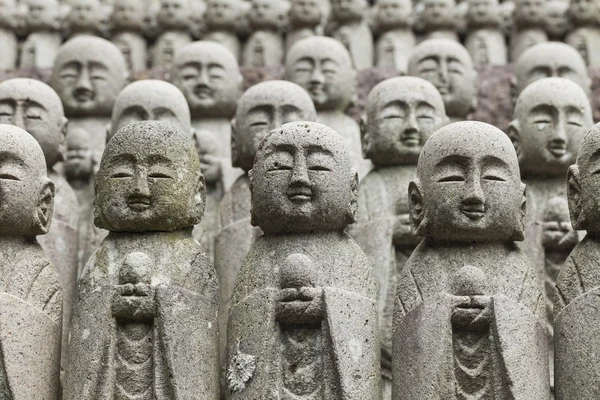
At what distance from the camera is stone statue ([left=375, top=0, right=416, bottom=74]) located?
13180 millimetres

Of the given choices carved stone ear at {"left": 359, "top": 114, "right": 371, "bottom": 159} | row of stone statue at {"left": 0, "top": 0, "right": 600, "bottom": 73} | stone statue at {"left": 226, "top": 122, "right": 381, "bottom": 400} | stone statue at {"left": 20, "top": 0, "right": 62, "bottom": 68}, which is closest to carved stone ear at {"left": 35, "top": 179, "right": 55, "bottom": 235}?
stone statue at {"left": 226, "top": 122, "right": 381, "bottom": 400}

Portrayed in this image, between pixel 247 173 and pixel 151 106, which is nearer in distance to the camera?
pixel 247 173

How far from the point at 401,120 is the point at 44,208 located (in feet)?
9.47

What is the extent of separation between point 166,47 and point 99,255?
5915 millimetres

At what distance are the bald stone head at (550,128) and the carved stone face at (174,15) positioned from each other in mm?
4908

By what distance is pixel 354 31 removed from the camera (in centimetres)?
1327

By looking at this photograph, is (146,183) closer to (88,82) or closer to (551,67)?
(88,82)

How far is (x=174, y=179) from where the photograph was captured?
775 cm

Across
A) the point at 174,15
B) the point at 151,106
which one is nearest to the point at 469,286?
the point at 151,106

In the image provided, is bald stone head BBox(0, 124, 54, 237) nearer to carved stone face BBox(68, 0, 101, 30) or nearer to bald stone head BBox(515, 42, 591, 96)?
bald stone head BBox(515, 42, 591, 96)

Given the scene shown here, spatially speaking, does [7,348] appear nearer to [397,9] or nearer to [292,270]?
[292,270]

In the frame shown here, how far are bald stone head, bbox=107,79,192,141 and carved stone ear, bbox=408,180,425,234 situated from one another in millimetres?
2679

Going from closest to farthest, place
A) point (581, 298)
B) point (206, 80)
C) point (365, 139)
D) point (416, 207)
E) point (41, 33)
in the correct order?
point (581, 298) → point (416, 207) → point (365, 139) → point (206, 80) → point (41, 33)

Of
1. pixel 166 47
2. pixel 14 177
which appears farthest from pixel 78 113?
pixel 14 177
